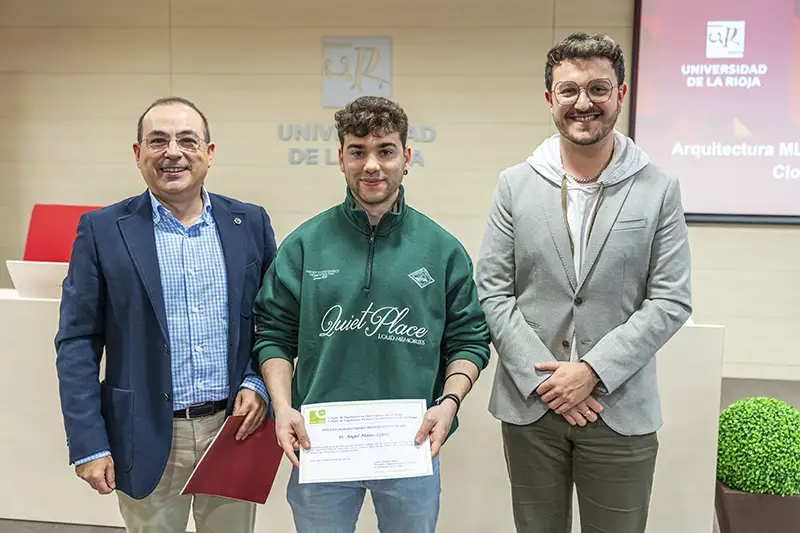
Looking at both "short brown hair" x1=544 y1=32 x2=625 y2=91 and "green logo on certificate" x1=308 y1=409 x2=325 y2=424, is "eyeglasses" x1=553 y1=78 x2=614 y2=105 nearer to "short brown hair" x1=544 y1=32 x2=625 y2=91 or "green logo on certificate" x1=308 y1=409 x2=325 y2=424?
"short brown hair" x1=544 y1=32 x2=625 y2=91

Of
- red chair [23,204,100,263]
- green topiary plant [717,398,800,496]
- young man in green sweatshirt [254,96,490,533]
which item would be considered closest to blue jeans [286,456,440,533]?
young man in green sweatshirt [254,96,490,533]

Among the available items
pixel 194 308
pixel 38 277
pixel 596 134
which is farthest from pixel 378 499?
pixel 38 277

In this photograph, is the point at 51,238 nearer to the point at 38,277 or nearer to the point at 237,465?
the point at 38,277

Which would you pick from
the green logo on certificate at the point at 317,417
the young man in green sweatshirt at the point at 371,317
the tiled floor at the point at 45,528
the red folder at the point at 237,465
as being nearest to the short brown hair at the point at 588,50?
the young man in green sweatshirt at the point at 371,317

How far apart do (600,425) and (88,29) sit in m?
3.93

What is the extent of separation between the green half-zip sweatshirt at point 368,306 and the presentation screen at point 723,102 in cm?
270

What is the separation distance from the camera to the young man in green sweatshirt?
1.44 meters

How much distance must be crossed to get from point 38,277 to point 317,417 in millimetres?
1669

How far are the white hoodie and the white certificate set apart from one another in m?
0.45

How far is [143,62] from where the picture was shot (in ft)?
13.7

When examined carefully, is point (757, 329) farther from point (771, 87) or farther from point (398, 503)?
point (398, 503)

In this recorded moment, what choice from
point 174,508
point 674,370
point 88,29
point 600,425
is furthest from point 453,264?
point 88,29

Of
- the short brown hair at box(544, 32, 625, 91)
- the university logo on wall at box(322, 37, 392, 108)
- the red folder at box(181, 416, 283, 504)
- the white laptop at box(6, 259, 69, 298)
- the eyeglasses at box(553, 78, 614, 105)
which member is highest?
the university logo on wall at box(322, 37, 392, 108)

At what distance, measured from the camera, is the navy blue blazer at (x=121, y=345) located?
1503 millimetres
